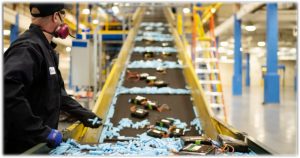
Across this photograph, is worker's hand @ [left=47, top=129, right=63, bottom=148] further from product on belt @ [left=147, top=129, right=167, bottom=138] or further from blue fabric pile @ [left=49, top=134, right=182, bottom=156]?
product on belt @ [left=147, top=129, right=167, bottom=138]

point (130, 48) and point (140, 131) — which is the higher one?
point (130, 48)

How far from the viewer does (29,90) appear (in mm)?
2459

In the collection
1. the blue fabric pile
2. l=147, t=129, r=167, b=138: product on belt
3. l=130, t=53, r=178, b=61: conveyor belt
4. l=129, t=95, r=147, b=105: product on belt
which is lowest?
l=147, t=129, r=167, b=138: product on belt

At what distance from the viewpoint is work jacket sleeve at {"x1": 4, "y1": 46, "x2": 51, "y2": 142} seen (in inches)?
84.8

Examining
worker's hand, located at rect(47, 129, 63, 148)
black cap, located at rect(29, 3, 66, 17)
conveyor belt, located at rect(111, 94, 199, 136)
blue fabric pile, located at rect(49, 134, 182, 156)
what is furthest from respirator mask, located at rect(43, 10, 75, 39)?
conveyor belt, located at rect(111, 94, 199, 136)

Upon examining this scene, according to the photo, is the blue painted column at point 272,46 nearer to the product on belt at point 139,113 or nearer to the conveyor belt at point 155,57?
the conveyor belt at point 155,57

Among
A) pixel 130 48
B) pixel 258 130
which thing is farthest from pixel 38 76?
pixel 130 48

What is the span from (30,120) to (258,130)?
5508mm

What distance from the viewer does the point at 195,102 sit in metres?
5.32

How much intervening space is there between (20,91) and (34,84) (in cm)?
30

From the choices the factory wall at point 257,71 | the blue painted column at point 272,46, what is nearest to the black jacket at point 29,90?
the blue painted column at point 272,46

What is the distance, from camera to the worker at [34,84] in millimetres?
2172

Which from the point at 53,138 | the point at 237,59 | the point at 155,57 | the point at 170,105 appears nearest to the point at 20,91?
the point at 53,138

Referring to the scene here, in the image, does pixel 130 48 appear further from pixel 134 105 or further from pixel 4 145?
pixel 4 145
